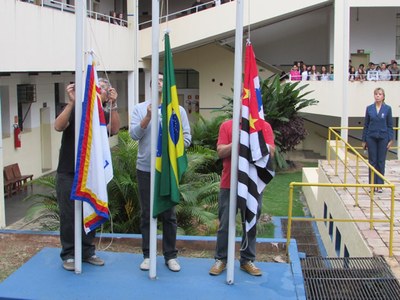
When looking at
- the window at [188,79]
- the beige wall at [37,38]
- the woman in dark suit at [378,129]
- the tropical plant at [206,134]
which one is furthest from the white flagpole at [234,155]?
the window at [188,79]

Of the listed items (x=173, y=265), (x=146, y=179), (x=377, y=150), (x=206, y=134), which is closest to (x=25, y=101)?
(x=206, y=134)

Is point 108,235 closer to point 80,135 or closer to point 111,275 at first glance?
point 111,275

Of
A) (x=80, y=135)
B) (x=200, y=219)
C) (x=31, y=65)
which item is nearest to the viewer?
(x=80, y=135)

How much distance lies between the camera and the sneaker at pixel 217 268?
520 cm

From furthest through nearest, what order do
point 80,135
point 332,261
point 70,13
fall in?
1. point 70,13
2. point 332,261
3. point 80,135

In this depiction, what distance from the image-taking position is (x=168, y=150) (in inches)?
194

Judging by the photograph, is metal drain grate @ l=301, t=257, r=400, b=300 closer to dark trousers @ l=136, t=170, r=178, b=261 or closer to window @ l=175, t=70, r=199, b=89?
dark trousers @ l=136, t=170, r=178, b=261

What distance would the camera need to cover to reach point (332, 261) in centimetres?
657

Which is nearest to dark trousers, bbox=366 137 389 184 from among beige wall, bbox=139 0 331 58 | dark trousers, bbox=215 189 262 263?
dark trousers, bbox=215 189 262 263

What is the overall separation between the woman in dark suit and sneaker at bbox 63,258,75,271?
20.2 feet

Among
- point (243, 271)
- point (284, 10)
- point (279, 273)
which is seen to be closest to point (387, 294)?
point (279, 273)

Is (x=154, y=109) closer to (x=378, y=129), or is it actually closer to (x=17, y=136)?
(x=378, y=129)

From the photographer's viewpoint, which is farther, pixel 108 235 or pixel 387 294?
pixel 108 235

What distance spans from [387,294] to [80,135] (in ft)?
11.4
